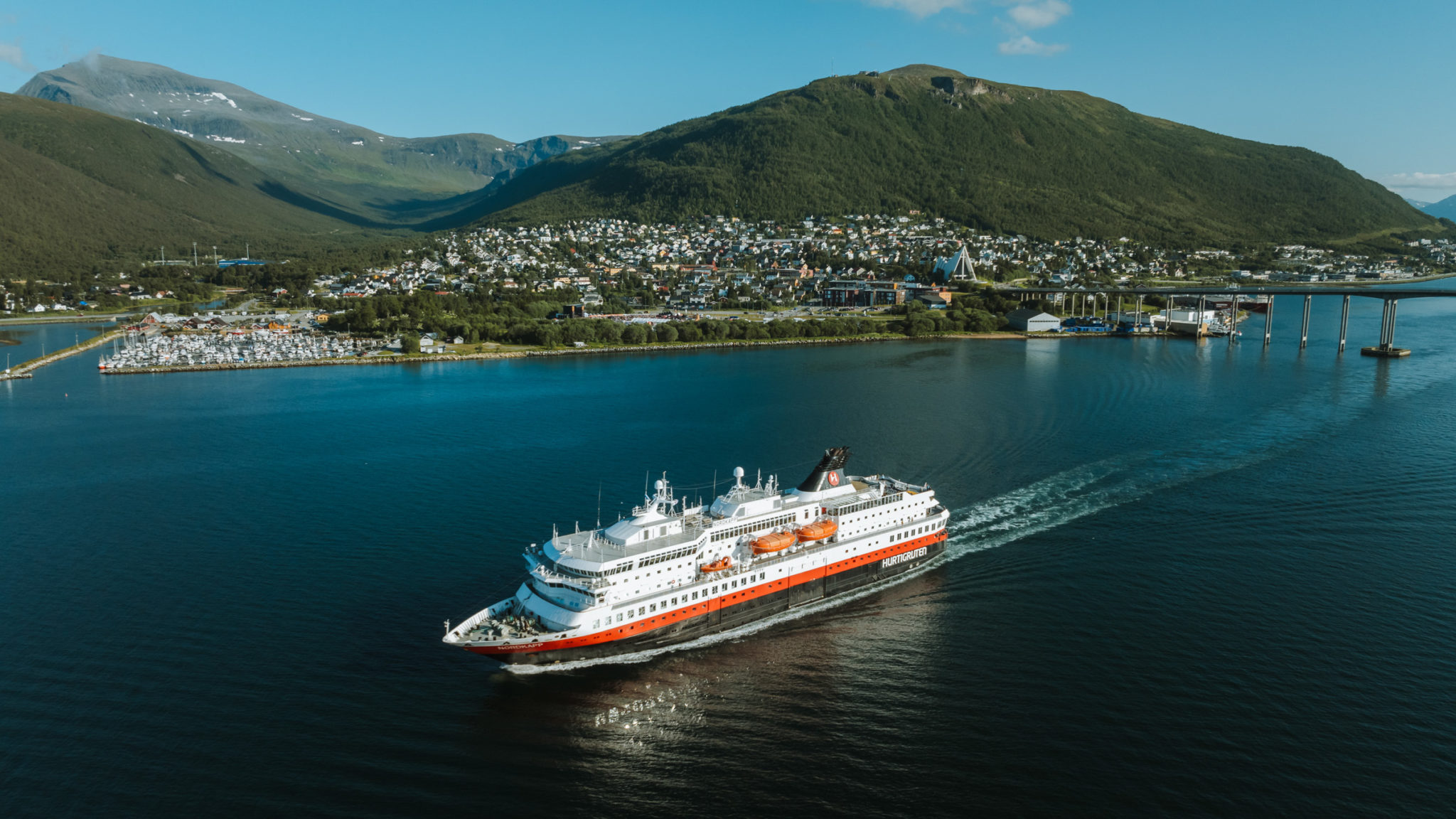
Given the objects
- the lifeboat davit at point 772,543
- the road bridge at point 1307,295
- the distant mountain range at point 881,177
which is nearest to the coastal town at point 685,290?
the road bridge at point 1307,295

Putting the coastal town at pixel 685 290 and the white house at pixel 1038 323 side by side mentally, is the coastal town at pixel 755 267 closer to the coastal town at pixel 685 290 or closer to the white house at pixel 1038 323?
the coastal town at pixel 685 290

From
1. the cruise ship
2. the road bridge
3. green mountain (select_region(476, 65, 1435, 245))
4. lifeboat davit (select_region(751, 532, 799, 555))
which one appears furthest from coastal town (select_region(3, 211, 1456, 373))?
lifeboat davit (select_region(751, 532, 799, 555))

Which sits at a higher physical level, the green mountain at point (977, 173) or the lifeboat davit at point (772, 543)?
the green mountain at point (977, 173)

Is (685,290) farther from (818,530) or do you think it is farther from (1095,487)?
(818,530)

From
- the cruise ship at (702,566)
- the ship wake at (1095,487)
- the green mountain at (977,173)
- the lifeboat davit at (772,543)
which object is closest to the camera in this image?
the cruise ship at (702,566)

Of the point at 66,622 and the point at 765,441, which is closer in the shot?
the point at 66,622

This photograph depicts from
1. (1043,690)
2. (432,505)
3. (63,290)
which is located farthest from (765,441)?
(63,290)

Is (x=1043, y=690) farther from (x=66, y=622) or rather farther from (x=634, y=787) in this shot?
(x=66, y=622)
